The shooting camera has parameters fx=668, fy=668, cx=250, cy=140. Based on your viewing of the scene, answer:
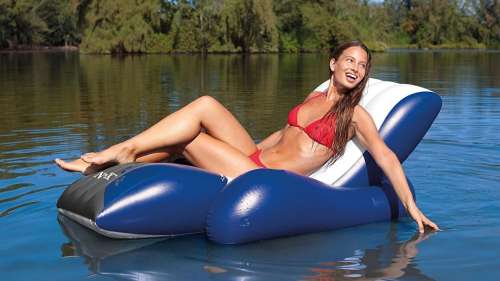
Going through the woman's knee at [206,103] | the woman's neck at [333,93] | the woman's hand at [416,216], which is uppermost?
the woman's neck at [333,93]

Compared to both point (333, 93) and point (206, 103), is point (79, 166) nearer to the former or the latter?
point (206, 103)

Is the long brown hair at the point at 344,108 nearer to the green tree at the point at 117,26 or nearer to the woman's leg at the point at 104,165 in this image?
the woman's leg at the point at 104,165

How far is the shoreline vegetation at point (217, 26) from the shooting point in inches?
1508

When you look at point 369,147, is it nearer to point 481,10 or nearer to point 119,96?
point 119,96

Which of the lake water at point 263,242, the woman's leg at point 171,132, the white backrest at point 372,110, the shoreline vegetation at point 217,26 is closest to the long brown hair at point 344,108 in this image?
the white backrest at point 372,110

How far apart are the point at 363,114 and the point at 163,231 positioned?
1453 millimetres

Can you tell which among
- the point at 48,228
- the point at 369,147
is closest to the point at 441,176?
the point at 369,147

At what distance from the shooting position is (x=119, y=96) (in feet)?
45.0

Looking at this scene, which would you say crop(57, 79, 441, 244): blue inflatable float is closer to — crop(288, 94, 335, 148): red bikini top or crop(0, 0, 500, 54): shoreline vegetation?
crop(288, 94, 335, 148): red bikini top

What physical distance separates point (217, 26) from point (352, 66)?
40.3 metres

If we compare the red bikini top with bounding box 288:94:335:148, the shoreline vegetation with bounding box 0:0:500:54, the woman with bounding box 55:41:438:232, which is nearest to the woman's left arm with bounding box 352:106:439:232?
the woman with bounding box 55:41:438:232

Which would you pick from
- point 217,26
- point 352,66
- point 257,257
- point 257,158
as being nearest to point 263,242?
point 257,257

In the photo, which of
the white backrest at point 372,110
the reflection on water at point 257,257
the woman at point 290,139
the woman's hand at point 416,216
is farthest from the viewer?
the white backrest at point 372,110

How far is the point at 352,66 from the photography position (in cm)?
425
